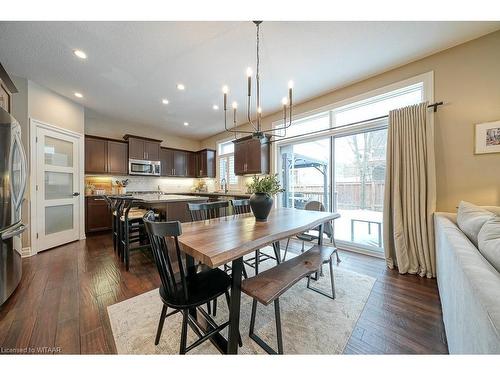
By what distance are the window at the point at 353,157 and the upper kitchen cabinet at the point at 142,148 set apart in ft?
12.8

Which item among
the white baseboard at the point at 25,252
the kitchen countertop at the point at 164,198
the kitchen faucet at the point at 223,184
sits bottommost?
the white baseboard at the point at 25,252

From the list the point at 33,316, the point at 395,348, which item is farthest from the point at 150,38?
the point at 395,348

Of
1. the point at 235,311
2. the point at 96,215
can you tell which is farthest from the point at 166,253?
the point at 96,215

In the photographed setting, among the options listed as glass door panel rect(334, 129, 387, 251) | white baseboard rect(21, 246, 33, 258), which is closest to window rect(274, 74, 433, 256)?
glass door panel rect(334, 129, 387, 251)

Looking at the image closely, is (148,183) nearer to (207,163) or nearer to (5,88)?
(207,163)

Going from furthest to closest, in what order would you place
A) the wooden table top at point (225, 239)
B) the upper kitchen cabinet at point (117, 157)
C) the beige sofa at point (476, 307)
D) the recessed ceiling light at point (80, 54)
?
the upper kitchen cabinet at point (117, 157) < the recessed ceiling light at point (80, 54) < the wooden table top at point (225, 239) < the beige sofa at point (476, 307)

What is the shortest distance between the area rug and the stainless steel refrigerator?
1.07m

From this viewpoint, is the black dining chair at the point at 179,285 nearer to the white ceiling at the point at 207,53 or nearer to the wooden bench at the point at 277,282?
the wooden bench at the point at 277,282

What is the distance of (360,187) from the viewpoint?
3.12 meters

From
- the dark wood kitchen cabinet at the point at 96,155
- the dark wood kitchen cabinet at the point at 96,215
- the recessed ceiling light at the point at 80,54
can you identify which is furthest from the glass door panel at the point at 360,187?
the dark wood kitchen cabinet at the point at 96,155

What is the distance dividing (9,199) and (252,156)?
3626 millimetres

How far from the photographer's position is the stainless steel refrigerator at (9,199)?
1676 mm

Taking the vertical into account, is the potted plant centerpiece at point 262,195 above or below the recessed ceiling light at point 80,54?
below

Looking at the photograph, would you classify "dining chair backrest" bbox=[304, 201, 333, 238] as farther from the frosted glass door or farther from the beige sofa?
the frosted glass door
